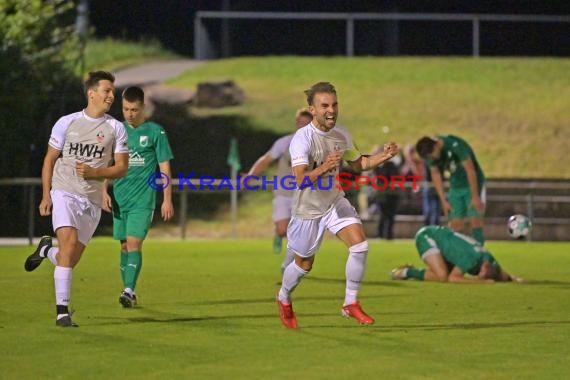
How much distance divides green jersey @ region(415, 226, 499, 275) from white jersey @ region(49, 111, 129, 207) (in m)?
6.58

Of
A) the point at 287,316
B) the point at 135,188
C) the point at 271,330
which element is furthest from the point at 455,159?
the point at 271,330

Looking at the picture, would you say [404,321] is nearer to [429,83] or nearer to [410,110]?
[410,110]

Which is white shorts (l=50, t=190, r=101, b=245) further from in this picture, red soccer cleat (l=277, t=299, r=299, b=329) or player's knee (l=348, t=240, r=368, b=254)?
player's knee (l=348, t=240, r=368, b=254)

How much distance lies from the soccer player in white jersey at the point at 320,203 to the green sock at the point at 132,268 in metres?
2.42

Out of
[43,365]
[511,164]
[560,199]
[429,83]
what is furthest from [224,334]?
[429,83]

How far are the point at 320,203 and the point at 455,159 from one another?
657 cm

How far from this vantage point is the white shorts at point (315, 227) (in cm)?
1211

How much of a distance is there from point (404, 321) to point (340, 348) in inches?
89.4

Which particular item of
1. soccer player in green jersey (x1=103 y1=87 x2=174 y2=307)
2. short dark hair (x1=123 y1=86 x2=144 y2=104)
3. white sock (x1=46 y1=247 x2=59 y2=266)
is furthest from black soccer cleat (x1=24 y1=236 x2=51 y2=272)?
short dark hair (x1=123 y1=86 x2=144 y2=104)

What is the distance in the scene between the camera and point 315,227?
12.2 metres

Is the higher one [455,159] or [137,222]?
[455,159]

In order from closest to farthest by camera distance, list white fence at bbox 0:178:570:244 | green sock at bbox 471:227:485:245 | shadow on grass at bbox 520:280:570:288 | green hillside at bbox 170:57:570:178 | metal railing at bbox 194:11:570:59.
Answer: shadow on grass at bbox 520:280:570:288 → green sock at bbox 471:227:485:245 → white fence at bbox 0:178:570:244 → green hillside at bbox 170:57:570:178 → metal railing at bbox 194:11:570:59

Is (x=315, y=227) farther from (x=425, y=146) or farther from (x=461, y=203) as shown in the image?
(x=461, y=203)

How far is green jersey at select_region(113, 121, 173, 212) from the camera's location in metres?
14.4
